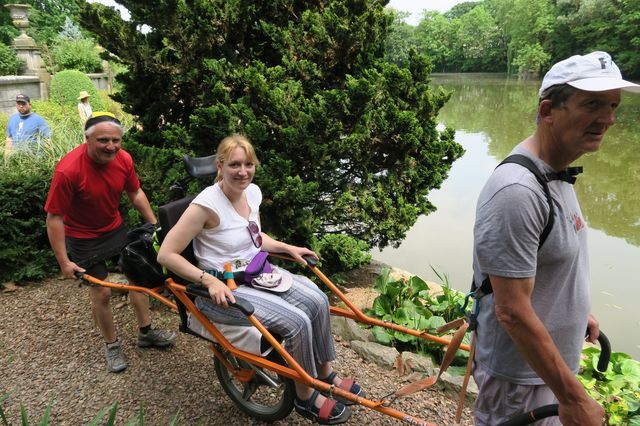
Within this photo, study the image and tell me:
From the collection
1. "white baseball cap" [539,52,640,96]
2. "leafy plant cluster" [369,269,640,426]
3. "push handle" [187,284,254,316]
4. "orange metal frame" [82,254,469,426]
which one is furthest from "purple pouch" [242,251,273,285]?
"white baseball cap" [539,52,640,96]

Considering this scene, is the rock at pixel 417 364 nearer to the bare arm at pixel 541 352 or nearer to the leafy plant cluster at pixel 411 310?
the leafy plant cluster at pixel 411 310

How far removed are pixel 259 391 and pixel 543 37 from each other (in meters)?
55.0

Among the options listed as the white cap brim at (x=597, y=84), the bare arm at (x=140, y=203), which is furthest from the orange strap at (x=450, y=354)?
the bare arm at (x=140, y=203)

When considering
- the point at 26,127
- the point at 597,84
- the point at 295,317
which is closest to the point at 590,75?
the point at 597,84

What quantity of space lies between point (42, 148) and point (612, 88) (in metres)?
6.27

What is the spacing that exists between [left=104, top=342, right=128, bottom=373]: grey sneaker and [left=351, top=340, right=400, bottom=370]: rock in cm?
174

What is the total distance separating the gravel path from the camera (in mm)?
2906

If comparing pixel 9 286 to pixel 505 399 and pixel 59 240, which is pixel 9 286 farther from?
pixel 505 399

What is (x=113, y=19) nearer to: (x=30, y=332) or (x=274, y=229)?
Result: (x=274, y=229)

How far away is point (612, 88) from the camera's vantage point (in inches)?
51.6

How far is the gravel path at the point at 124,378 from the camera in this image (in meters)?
2.91

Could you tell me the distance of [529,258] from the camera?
135cm

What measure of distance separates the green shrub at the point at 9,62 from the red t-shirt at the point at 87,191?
69.0ft

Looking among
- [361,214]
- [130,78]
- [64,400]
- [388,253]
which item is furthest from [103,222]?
[388,253]
